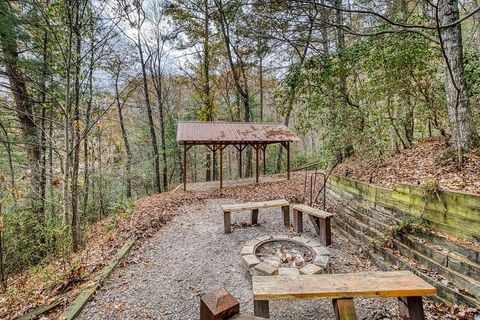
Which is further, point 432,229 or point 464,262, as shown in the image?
point 432,229

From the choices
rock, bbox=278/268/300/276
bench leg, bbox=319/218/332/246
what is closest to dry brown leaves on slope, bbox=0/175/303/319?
rock, bbox=278/268/300/276

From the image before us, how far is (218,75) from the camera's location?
16328 millimetres

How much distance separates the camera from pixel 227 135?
10250mm

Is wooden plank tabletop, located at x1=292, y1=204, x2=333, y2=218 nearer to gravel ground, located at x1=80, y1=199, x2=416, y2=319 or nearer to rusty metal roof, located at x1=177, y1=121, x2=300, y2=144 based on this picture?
gravel ground, located at x1=80, y1=199, x2=416, y2=319

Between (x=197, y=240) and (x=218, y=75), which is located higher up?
(x=218, y=75)

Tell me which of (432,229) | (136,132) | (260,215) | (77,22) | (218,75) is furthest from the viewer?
(136,132)

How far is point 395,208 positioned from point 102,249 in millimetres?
5274

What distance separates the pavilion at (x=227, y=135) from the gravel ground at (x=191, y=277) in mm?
4345

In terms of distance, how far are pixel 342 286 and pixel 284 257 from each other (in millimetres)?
1486

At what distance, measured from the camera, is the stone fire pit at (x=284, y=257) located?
3.14 meters

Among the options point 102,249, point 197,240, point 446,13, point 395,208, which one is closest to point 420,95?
point 446,13

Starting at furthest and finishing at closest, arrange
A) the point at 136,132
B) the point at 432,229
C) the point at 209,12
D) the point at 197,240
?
the point at 136,132 → the point at 209,12 → the point at 197,240 → the point at 432,229

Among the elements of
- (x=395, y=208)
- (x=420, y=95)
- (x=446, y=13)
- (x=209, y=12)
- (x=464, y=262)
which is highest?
(x=209, y=12)

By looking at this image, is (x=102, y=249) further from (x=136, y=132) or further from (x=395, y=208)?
(x=136, y=132)
